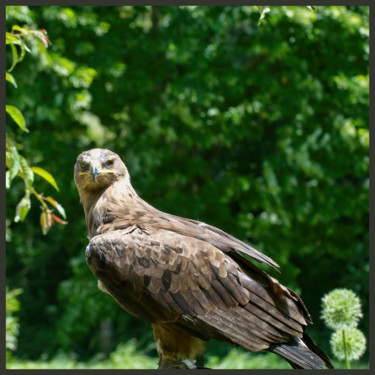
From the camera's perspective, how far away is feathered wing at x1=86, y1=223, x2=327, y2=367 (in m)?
3.27

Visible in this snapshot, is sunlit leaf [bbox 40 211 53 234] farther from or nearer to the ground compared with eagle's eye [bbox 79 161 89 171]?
nearer to the ground

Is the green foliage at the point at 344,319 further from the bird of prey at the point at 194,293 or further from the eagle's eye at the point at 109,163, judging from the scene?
the eagle's eye at the point at 109,163

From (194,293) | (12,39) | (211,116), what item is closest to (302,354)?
(194,293)

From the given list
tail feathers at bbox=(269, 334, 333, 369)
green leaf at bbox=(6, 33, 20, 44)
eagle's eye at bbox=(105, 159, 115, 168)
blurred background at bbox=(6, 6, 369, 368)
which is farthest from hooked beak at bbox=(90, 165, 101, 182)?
blurred background at bbox=(6, 6, 369, 368)

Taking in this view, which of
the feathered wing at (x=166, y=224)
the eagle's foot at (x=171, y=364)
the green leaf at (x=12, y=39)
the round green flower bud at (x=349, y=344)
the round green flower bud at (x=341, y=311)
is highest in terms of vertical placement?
the green leaf at (x=12, y=39)

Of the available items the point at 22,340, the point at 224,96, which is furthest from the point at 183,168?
the point at 22,340

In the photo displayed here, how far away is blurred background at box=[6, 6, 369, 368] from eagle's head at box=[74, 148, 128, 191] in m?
3.30

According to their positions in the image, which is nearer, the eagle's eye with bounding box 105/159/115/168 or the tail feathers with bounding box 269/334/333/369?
the tail feathers with bounding box 269/334/333/369

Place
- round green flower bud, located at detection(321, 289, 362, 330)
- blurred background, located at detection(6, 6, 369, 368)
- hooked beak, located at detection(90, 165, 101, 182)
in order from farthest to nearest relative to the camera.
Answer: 1. blurred background, located at detection(6, 6, 369, 368)
2. hooked beak, located at detection(90, 165, 101, 182)
3. round green flower bud, located at detection(321, 289, 362, 330)

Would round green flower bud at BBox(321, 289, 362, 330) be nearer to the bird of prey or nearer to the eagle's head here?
the bird of prey

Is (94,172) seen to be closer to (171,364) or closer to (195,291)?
(195,291)

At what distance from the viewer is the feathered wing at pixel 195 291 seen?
10.7ft

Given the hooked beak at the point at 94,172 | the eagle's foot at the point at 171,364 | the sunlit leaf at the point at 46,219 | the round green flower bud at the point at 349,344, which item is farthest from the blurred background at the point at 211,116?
the eagle's foot at the point at 171,364

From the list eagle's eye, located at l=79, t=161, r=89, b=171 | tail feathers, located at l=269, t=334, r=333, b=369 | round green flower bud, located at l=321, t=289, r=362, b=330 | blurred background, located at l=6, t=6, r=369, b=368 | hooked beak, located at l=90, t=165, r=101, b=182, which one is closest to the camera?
tail feathers, located at l=269, t=334, r=333, b=369
